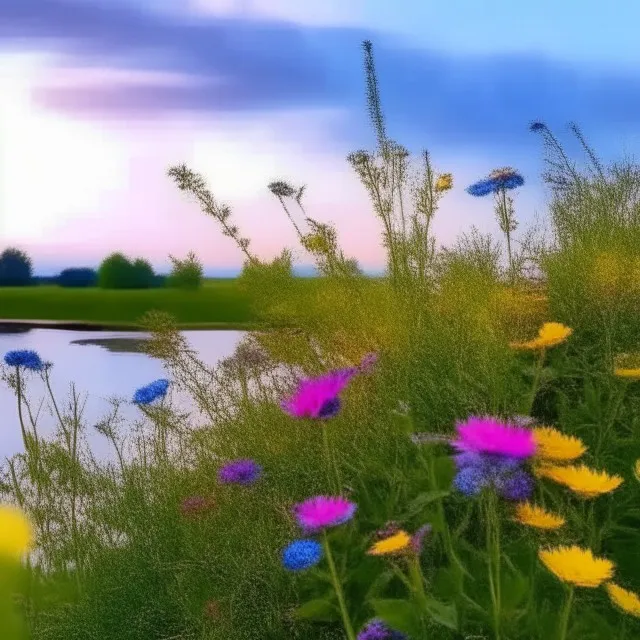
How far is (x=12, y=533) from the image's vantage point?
197mm

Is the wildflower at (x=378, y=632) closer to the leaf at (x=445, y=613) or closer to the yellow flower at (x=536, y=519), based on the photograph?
the leaf at (x=445, y=613)

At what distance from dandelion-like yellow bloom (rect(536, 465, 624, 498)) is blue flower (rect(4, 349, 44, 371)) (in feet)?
7.78

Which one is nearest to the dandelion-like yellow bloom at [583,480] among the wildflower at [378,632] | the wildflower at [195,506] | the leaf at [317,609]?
the wildflower at [378,632]

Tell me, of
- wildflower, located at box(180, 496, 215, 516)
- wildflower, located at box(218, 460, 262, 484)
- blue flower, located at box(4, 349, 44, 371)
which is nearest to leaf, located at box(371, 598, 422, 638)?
wildflower, located at box(218, 460, 262, 484)

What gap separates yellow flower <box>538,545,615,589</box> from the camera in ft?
3.97

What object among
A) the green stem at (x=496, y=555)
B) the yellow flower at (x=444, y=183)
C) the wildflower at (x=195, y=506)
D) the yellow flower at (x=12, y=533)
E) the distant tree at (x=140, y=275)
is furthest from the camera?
the distant tree at (x=140, y=275)

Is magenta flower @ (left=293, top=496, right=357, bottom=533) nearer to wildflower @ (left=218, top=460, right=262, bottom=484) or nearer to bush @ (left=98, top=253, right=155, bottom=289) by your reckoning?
wildflower @ (left=218, top=460, right=262, bottom=484)

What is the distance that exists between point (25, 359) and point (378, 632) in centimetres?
218

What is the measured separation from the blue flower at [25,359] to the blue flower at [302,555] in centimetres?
203

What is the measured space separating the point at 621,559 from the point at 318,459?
85 centimetres

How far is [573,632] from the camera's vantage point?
1.45 metres

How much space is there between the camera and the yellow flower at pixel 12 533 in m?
0.19

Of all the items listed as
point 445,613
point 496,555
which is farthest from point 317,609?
point 496,555

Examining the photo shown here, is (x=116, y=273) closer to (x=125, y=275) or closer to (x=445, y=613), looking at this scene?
(x=125, y=275)
